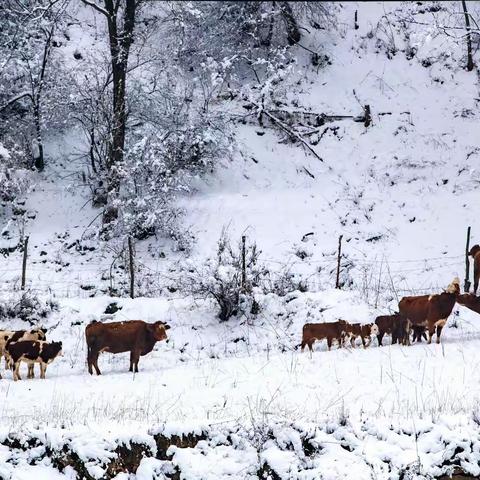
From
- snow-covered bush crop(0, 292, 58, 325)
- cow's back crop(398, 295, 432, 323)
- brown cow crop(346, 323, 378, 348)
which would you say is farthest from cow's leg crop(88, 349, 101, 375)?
cow's back crop(398, 295, 432, 323)

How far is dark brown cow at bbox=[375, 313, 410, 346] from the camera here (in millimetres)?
11547

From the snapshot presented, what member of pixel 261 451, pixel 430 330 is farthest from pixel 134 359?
pixel 430 330

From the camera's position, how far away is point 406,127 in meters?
23.7

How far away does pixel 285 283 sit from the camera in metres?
15.6

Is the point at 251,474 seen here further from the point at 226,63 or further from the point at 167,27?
the point at 167,27

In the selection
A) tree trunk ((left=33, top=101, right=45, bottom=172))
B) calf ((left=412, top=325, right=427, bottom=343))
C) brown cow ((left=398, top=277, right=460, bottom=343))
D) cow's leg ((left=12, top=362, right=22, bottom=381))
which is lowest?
cow's leg ((left=12, top=362, right=22, bottom=381))

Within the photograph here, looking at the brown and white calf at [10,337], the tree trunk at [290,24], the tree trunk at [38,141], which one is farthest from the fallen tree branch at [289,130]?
the brown and white calf at [10,337]

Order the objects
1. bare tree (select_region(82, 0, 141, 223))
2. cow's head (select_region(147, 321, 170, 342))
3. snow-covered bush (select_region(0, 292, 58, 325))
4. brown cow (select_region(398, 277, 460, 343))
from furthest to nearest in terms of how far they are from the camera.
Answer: bare tree (select_region(82, 0, 141, 223))
snow-covered bush (select_region(0, 292, 58, 325))
cow's head (select_region(147, 321, 170, 342))
brown cow (select_region(398, 277, 460, 343))

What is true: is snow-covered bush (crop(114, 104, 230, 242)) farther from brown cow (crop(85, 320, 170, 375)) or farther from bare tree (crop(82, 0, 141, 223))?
brown cow (crop(85, 320, 170, 375))

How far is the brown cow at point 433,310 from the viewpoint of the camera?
444 inches

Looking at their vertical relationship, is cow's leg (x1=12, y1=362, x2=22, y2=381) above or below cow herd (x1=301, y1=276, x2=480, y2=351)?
below

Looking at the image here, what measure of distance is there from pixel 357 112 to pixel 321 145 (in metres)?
2.30

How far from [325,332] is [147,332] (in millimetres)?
3309

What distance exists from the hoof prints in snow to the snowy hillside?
0.06 feet
